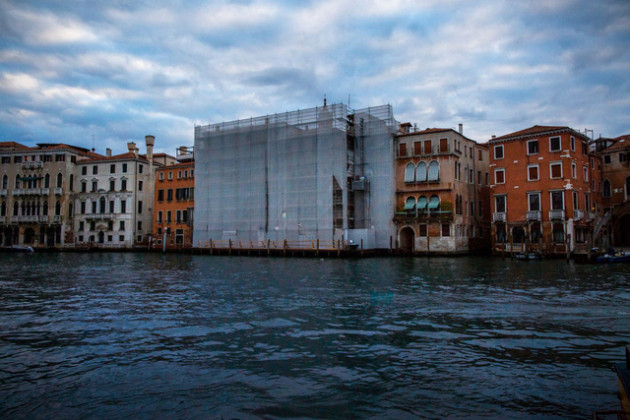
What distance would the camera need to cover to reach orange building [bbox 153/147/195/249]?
48781mm

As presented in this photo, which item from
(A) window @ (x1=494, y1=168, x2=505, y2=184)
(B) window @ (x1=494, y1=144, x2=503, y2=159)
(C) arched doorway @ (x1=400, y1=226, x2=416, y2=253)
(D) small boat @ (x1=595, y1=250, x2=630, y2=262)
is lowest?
(D) small boat @ (x1=595, y1=250, x2=630, y2=262)

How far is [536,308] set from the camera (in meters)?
11.8

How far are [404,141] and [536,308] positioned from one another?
1148 inches

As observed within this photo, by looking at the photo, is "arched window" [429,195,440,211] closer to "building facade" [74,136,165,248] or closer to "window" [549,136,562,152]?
"window" [549,136,562,152]

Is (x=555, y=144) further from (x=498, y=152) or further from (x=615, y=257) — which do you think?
(x=615, y=257)

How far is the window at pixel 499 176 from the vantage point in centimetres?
3700

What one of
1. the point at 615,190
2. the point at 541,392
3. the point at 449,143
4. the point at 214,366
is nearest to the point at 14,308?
the point at 214,366

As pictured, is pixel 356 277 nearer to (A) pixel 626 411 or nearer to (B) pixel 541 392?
(B) pixel 541 392

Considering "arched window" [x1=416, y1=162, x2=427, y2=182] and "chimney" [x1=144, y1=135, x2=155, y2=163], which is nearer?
"arched window" [x1=416, y1=162, x2=427, y2=182]

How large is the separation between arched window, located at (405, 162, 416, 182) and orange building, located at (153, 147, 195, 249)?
21.7 metres

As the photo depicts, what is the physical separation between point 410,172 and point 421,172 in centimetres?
92

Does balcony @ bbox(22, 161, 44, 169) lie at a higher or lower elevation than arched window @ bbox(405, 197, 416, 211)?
higher

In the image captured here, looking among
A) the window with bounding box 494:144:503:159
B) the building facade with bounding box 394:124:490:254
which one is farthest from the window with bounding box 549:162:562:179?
the building facade with bounding box 394:124:490:254

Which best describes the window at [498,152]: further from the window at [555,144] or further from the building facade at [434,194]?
the window at [555,144]
